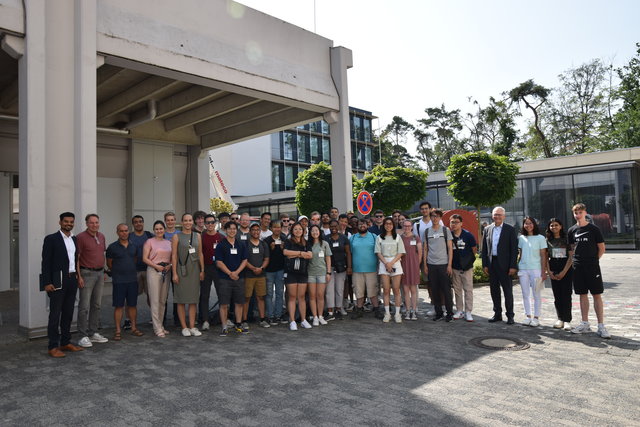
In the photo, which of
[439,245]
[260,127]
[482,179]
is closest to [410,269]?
[439,245]

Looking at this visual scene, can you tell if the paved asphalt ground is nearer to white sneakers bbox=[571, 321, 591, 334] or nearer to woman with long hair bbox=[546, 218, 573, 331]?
white sneakers bbox=[571, 321, 591, 334]

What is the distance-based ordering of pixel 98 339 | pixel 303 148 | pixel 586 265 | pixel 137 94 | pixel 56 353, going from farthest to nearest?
pixel 303 148
pixel 137 94
pixel 98 339
pixel 586 265
pixel 56 353

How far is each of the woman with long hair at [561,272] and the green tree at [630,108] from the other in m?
32.7

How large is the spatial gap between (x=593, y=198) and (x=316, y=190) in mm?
15831

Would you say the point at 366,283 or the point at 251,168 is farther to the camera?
the point at 251,168

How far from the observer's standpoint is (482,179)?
56.5 ft

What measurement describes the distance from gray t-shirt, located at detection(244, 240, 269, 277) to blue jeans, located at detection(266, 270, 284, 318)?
39 centimetres

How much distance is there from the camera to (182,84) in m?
11.8

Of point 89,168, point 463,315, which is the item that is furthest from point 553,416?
point 89,168

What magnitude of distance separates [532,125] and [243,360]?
145 ft

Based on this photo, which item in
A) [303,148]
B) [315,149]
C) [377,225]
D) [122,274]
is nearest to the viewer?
[122,274]

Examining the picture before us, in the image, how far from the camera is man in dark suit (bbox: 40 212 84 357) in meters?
6.06

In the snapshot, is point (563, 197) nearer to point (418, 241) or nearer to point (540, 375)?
point (418, 241)

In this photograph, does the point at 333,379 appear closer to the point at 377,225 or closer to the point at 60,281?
the point at 60,281
